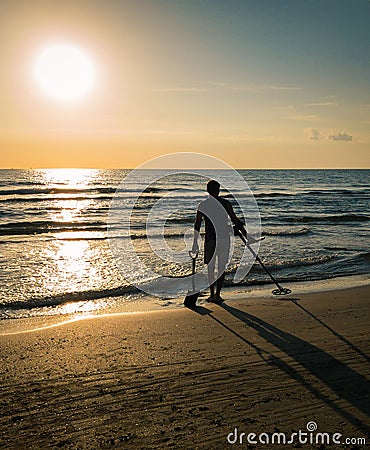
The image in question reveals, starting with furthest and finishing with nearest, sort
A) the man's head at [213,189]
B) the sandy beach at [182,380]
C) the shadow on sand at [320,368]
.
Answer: the man's head at [213,189], the shadow on sand at [320,368], the sandy beach at [182,380]

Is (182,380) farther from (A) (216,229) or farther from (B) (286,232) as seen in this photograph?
(B) (286,232)

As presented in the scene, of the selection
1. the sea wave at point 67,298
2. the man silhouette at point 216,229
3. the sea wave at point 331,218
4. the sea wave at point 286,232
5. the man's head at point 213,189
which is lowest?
the sea wave at point 67,298

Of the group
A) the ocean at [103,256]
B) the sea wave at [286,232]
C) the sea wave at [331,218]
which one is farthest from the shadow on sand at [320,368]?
the sea wave at [331,218]

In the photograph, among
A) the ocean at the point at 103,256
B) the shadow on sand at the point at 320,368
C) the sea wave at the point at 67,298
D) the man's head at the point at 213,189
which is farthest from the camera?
the ocean at the point at 103,256

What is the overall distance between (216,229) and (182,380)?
3.72 m

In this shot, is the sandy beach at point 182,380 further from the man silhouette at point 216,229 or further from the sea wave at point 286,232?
the sea wave at point 286,232

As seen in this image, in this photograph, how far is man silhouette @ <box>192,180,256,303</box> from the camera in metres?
7.79

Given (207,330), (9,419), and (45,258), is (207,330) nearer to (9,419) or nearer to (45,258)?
(9,419)

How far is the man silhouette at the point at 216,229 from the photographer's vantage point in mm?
7793

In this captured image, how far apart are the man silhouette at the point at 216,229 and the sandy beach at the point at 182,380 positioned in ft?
4.26

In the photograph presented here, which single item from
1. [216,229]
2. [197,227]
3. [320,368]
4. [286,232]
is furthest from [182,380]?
[286,232]

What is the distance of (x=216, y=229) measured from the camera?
7.93m

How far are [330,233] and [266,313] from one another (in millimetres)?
13085

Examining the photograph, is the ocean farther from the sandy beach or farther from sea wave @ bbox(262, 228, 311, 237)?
the sandy beach
